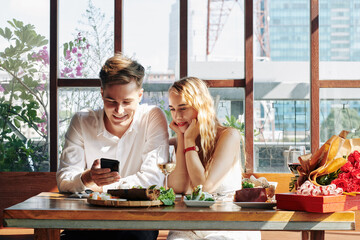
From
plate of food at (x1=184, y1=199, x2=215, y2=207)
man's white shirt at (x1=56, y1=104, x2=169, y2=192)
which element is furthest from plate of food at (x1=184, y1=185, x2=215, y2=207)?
man's white shirt at (x1=56, y1=104, x2=169, y2=192)

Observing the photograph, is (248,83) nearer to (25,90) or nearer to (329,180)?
(25,90)

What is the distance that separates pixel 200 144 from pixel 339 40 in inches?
99.1

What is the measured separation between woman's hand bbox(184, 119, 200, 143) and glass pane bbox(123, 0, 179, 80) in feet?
6.72

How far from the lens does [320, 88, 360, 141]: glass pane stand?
4.81 meters

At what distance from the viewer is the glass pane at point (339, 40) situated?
4.81m

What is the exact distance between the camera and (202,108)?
288cm

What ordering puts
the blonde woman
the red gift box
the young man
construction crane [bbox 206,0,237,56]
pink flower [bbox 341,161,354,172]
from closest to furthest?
1. the red gift box
2. pink flower [bbox 341,161,354,172]
3. the young man
4. the blonde woman
5. construction crane [bbox 206,0,237,56]

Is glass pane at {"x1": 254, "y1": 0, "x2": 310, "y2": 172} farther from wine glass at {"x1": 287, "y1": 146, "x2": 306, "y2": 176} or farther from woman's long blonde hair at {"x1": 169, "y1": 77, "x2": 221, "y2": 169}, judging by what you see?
wine glass at {"x1": 287, "y1": 146, "x2": 306, "y2": 176}

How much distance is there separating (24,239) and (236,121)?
2.18m

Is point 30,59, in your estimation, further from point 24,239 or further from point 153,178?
point 153,178

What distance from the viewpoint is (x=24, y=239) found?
171 inches

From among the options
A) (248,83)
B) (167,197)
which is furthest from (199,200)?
(248,83)

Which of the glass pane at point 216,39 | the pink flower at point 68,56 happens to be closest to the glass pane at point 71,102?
the pink flower at point 68,56

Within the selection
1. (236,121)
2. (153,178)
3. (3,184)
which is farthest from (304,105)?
(3,184)
